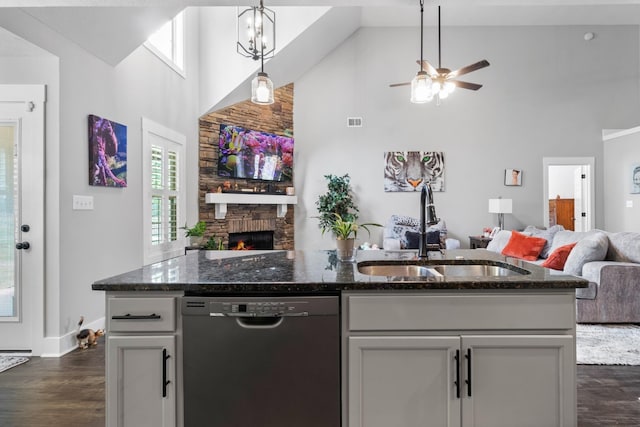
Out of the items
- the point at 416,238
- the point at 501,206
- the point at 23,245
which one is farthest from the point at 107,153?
the point at 501,206

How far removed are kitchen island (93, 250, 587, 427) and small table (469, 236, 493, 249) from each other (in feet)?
16.9

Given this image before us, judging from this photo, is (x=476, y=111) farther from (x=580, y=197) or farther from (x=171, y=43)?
(x=171, y=43)

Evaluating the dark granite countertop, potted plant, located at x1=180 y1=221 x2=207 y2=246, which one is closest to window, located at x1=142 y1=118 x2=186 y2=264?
potted plant, located at x1=180 y1=221 x2=207 y2=246

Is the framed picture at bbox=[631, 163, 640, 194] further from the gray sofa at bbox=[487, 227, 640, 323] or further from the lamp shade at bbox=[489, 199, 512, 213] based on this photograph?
the gray sofa at bbox=[487, 227, 640, 323]

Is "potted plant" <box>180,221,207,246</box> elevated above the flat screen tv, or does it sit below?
below

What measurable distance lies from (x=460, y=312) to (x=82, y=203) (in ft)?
10.3

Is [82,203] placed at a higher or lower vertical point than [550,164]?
lower

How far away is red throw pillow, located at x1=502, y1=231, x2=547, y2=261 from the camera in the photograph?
4.95m

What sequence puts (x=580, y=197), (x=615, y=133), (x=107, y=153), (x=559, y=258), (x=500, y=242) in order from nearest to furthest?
(x=107, y=153), (x=559, y=258), (x=500, y=242), (x=615, y=133), (x=580, y=197)

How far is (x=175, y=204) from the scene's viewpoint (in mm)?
5031

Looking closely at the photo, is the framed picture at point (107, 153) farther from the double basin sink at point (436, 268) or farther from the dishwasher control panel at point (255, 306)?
the double basin sink at point (436, 268)

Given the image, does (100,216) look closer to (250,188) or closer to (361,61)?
(250,188)

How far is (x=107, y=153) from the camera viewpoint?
3.59 meters

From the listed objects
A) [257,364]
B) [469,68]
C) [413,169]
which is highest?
[469,68]
